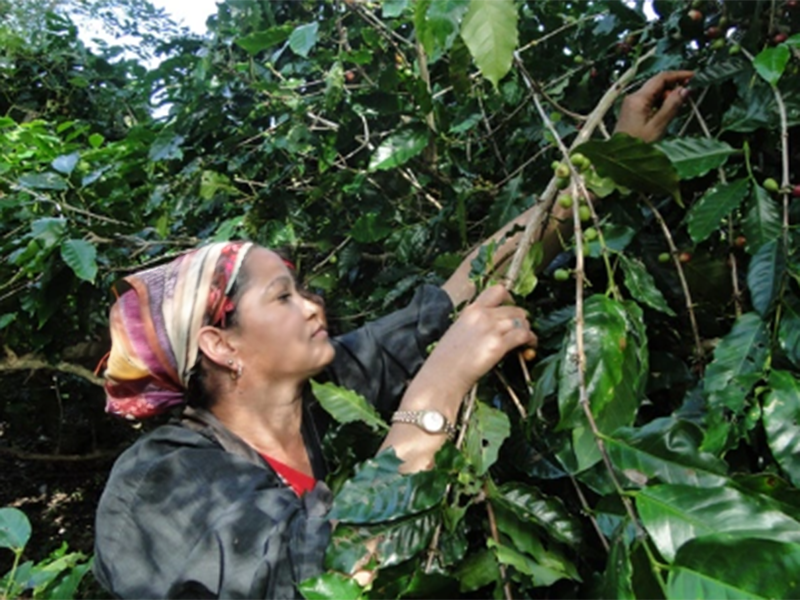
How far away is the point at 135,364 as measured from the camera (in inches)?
67.2

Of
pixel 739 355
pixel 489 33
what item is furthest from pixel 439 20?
pixel 739 355

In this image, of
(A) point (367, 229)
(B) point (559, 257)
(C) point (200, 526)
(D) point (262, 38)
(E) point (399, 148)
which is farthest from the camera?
(A) point (367, 229)

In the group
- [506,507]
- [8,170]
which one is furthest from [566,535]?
[8,170]

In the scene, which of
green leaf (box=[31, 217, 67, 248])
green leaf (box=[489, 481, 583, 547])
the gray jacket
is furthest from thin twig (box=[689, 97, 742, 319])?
green leaf (box=[31, 217, 67, 248])

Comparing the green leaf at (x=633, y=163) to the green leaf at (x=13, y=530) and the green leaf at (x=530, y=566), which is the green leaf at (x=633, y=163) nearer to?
the green leaf at (x=530, y=566)

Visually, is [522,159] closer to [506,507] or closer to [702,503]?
[506,507]

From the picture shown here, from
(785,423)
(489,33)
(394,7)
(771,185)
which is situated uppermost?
(394,7)

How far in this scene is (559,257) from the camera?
1.58 metres

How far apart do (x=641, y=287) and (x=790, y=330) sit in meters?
0.21

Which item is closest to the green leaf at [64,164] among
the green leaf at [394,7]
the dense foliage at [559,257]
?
the dense foliage at [559,257]

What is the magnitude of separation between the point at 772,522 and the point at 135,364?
136 centimetres

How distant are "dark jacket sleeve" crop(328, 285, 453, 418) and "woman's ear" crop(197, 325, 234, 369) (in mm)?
257

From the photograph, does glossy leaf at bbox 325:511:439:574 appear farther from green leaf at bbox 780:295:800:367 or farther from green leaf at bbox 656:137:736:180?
green leaf at bbox 656:137:736:180

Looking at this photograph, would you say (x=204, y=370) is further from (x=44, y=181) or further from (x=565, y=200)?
(x=44, y=181)
